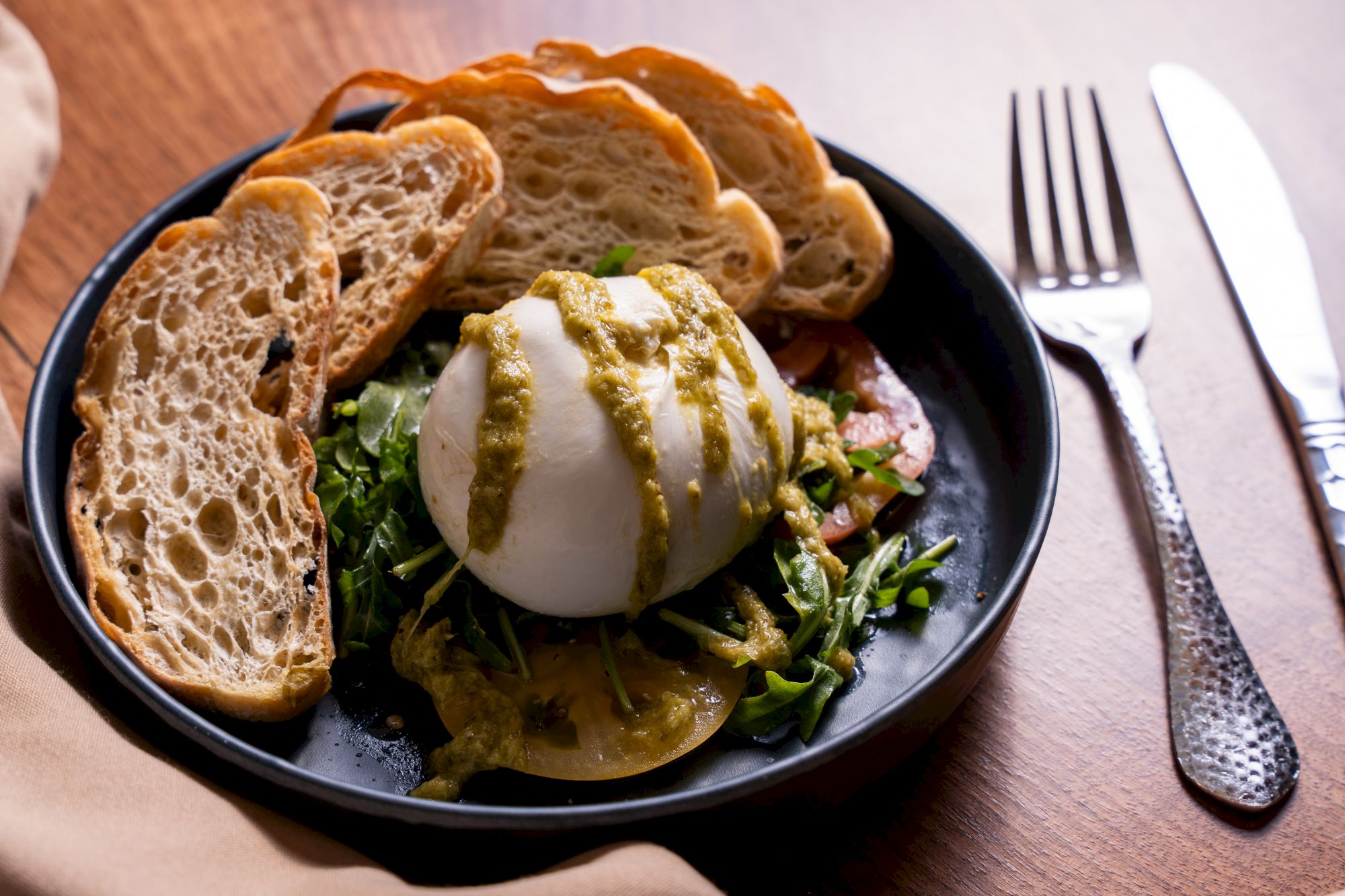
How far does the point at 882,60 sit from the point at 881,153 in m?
0.44

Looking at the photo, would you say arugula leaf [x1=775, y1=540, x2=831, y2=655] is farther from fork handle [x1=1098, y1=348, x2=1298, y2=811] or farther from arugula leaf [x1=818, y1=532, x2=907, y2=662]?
fork handle [x1=1098, y1=348, x2=1298, y2=811]

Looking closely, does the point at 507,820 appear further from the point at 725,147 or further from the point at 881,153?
the point at 881,153

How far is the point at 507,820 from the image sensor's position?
1422 millimetres

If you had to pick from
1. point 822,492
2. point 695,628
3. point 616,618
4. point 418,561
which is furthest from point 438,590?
point 822,492

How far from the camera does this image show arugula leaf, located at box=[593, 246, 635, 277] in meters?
2.27

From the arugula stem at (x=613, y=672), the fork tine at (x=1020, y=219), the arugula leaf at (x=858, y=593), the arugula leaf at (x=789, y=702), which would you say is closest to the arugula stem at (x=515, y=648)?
the arugula stem at (x=613, y=672)

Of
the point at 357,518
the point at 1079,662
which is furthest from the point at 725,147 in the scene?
the point at 1079,662

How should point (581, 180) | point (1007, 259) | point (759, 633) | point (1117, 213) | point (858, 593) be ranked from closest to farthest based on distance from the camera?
1. point (759, 633)
2. point (858, 593)
3. point (581, 180)
4. point (1117, 213)
5. point (1007, 259)

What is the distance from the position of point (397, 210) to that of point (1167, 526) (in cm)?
166

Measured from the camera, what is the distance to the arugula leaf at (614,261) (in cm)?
227

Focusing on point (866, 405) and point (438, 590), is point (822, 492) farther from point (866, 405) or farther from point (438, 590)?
point (438, 590)

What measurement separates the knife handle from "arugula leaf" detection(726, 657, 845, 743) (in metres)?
1.04

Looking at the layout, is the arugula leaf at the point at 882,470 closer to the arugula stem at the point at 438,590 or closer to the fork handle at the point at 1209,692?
the fork handle at the point at 1209,692

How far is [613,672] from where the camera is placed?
66.8 inches
